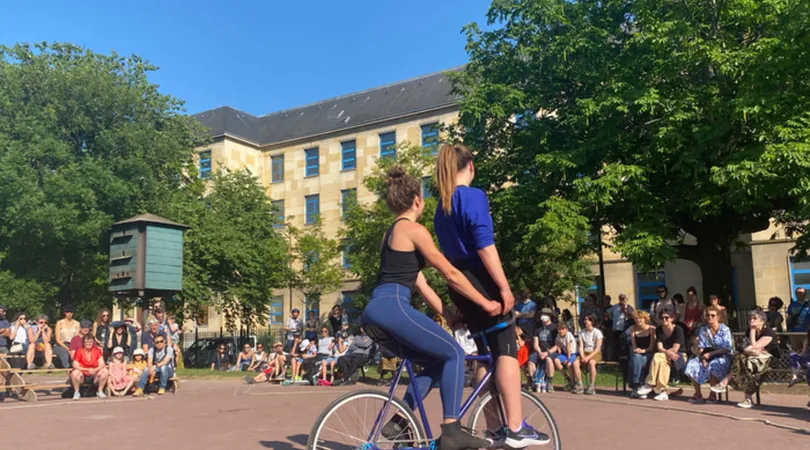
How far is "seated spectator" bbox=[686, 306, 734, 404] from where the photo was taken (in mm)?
11438

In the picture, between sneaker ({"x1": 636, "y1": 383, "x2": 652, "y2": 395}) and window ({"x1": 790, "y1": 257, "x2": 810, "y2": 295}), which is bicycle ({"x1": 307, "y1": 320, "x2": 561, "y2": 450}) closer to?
sneaker ({"x1": 636, "y1": 383, "x2": 652, "y2": 395})

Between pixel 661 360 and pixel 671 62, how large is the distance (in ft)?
35.9

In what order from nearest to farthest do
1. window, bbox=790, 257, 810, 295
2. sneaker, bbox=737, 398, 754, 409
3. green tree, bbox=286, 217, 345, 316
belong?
sneaker, bbox=737, 398, 754, 409
window, bbox=790, 257, 810, 295
green tree, bbox=286, 217, 345, 316

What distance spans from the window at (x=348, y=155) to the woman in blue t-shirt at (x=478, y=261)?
150 ft

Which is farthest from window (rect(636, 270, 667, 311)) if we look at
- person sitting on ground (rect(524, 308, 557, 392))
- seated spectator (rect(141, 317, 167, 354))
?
seated spectator (rect(141, 317, 167, 354))

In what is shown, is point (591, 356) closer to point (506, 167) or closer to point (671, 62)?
point (671, 62)

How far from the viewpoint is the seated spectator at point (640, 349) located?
41.4 ft

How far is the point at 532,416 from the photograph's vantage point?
4.91 metres

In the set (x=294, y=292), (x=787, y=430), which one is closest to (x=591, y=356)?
(x=787, y=430)

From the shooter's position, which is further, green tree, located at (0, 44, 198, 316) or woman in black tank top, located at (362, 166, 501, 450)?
green tree, located at (0, 44, 198, 316)

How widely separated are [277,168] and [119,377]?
41309mm

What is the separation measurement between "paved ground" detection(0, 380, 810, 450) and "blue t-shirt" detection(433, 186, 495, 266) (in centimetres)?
113

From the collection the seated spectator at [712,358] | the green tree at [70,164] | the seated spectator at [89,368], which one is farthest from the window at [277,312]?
the seated spectator at [712,358]

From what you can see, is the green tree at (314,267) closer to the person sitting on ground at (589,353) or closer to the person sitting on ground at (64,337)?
the person sitting on ground at (64,337)
